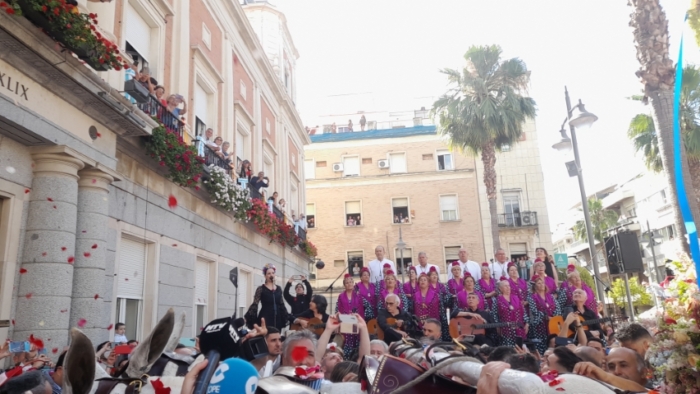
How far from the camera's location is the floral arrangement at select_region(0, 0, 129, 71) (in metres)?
6.54

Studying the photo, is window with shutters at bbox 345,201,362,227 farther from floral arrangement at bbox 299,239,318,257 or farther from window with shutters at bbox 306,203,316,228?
floral arrangement at bbox 299,239,318,257

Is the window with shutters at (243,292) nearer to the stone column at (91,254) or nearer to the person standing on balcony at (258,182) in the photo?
the person standing on balcony at (258,182)

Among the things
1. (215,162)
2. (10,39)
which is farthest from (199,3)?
(10,39)

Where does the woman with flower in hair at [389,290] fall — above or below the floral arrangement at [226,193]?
below

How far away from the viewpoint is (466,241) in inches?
1453

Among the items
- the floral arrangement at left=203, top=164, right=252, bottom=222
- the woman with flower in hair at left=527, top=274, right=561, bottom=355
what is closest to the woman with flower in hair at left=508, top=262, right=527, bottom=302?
the woman with flower in hair at left=527, top=274, right=561, bottom=355

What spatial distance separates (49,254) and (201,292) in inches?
265

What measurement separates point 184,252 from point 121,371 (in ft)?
33.7

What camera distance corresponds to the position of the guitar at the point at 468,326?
9.28 metres

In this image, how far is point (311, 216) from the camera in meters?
39.2

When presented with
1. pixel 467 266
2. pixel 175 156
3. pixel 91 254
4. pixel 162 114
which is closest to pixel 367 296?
pixel 467 266

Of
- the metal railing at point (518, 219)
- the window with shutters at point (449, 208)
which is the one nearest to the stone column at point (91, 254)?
the window with shutters at point (449, 208)

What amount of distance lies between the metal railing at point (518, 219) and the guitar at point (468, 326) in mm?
29110

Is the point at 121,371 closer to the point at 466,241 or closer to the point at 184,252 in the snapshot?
the point at 184,252
